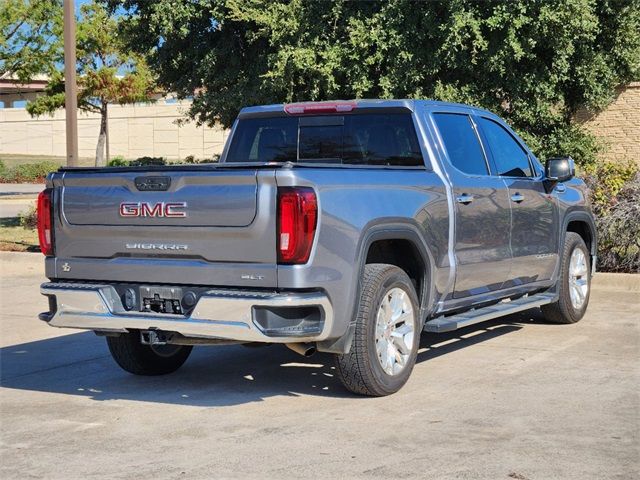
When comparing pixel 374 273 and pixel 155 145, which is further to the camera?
pixel 155 145

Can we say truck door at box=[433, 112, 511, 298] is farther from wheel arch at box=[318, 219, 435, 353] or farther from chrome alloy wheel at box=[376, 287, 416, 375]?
chrome alloy wheel at box=[376, 287, 416, 375]

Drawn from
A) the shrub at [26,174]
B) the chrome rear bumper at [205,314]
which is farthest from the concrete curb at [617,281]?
the shrub at [26,174]

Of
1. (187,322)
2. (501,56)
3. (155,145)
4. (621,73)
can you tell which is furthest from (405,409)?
(155,145)

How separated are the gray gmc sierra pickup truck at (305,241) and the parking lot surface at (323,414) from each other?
0.42 m

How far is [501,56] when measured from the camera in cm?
1563

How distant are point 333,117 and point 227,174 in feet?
6.66

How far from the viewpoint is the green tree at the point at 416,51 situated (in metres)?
15.4

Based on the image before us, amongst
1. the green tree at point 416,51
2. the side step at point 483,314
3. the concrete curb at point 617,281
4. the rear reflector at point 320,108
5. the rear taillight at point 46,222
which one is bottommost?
the concrete curb at point 617,281

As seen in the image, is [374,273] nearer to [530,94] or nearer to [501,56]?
[501,56]

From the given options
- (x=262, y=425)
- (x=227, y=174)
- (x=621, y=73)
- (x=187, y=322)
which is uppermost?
(x=621, y=73)

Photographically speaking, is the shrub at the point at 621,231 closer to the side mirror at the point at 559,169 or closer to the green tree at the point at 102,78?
the side mirror at the point at 559,169

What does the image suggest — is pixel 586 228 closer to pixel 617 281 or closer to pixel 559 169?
pixel 559 169

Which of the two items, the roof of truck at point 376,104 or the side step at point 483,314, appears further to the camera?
the roof of truck at point 376,104

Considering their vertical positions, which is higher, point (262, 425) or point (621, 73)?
point (621, 73)
